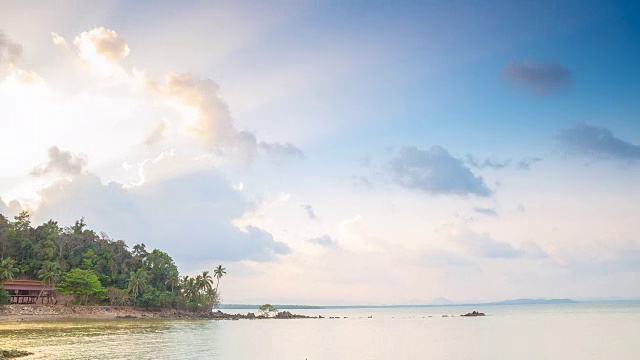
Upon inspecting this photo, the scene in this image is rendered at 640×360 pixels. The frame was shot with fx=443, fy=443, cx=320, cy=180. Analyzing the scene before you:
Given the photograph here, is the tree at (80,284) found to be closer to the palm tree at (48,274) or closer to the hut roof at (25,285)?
the palm tree at (48,274)

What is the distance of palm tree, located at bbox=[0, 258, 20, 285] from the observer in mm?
105688

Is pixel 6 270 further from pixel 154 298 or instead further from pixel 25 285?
pixel 154 298

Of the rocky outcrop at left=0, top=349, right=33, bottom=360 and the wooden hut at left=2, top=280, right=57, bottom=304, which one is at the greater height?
the wooden hut at left=2, top=280, right=57, bottom=304

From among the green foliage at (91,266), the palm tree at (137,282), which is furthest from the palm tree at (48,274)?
the palm tree at (137,282)

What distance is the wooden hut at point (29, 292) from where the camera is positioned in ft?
359

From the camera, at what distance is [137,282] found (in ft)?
415

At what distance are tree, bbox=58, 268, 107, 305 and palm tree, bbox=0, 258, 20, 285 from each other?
38.1 ft

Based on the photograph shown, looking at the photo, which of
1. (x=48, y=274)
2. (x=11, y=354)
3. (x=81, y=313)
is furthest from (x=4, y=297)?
(x=11, y=354)

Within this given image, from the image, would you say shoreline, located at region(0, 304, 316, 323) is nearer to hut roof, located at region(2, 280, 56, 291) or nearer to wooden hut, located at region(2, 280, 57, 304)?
wooden hut, located at region(2, 280, 57, 304)

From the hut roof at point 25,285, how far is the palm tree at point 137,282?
19069 millimetres

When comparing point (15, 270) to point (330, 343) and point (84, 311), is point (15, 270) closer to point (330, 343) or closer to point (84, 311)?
point (84, 311)

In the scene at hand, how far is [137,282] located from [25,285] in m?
26.8

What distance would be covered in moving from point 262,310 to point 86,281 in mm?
74013

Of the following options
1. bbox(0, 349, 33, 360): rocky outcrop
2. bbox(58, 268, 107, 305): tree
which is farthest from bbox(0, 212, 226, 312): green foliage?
bbox(0, 349, 33, 360): rocky outcrop
